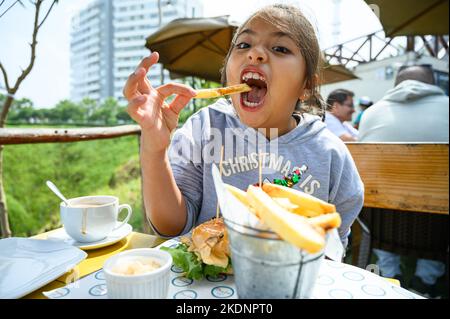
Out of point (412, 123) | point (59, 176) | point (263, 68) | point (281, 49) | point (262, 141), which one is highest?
point (281, 49)

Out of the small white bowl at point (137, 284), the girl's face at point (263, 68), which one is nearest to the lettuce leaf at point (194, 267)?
the small white bowl at point (137, 284)

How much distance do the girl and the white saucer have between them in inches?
5.1

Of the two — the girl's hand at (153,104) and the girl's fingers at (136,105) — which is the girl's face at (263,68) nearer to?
the girl's hand at (153,104)

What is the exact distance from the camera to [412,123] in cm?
285

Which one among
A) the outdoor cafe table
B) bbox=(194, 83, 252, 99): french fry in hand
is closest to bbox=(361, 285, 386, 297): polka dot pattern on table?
the outdoor cafe table

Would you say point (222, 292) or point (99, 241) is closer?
point (222, 292)

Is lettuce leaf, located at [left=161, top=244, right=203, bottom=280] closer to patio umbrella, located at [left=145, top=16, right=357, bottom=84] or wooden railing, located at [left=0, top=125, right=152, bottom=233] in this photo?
wooden railing, located at [left=0, top=125, right=152, bottom=233]

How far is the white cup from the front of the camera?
1.21 m

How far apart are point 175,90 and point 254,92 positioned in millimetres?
574

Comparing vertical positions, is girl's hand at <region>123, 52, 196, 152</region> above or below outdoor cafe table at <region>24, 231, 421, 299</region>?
above

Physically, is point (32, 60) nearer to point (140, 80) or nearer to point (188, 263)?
point (140, 80)

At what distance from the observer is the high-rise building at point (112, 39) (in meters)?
3.56

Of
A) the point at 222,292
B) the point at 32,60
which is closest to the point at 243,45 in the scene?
the point at 222,292
